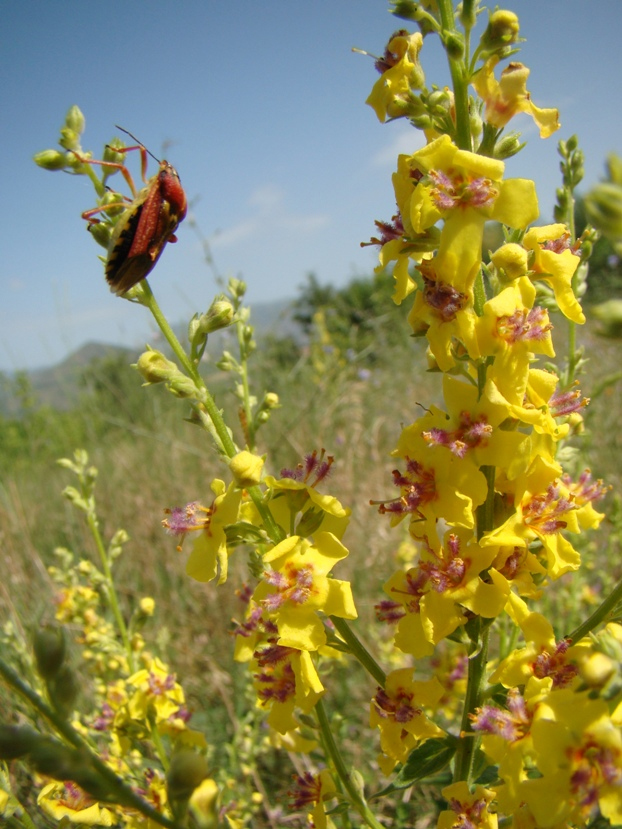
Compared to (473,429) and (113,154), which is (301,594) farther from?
(113,154)

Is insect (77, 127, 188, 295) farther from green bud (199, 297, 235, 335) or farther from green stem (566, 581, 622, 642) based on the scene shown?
green stem (566, 581, 622, 642)

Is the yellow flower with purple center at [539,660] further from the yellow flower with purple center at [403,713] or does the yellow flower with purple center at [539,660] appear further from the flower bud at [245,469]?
the flower bud at [245,469]

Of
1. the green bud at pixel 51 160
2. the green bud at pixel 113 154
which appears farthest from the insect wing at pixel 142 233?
the green bud at pixel 51 160

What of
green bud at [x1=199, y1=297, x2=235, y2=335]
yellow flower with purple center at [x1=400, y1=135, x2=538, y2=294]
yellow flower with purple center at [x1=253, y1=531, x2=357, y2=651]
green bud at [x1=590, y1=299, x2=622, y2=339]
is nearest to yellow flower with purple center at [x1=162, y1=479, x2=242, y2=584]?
yellow flower with purple center at [x1=253, y1=531, x2=357, y2=651]

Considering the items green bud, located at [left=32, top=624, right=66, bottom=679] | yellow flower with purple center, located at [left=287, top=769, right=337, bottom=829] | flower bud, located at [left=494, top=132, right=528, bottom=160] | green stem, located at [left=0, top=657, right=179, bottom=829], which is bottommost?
yellow flower with purple center, located at [left=287, top=769, right=337, bottom=829]

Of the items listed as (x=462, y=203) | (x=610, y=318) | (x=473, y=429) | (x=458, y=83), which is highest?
(x=458, y=83)

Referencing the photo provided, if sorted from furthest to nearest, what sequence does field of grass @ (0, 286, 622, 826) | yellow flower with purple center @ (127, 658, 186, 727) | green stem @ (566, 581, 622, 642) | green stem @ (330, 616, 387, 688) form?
field of grass @ (0, 286, 622, 826)
yellow flower with purple center @ (127, 658, 186, 727)
green stem @ (330, 616, 387, 688)
green stem @ (566, 581, 622, 642)

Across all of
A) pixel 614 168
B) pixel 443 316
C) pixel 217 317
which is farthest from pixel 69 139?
pixel 614 168
